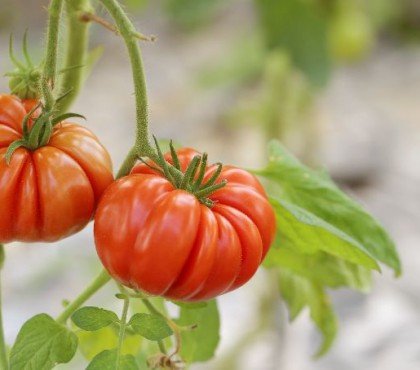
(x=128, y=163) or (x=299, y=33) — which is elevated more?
(x=128, y=163)

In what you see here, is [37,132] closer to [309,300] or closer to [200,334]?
[200,334]

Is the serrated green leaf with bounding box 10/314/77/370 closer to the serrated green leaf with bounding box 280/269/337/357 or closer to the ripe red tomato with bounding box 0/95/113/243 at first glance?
the ripe red tomato with bounding box 0/95/113/243

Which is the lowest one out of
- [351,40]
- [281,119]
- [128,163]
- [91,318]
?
[351,40]

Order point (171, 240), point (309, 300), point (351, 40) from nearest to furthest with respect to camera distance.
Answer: point (171, 240) < point (309, 300) < point (351, 40)

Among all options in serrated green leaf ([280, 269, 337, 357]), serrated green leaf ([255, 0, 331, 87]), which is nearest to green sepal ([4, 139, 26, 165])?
serrated green leaf ([280, 269, 337, 357])

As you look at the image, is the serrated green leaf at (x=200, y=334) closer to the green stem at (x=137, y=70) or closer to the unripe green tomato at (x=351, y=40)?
the green stem at (x=137, y=70)

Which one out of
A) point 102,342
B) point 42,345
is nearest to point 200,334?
point 102,342

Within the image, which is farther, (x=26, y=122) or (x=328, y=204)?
(x=328, y=204)
